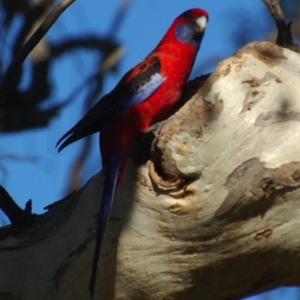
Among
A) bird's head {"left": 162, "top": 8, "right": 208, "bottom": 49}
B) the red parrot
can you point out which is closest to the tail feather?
the red parrot

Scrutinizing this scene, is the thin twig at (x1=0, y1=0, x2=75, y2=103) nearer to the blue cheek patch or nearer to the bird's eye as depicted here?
the blue cheek patch

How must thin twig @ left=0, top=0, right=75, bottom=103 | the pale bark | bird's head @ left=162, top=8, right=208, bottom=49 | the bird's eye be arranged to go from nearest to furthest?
the pale bark < thin twig @ left=0, top=0, right=75, bottom=103 < bird's head @ left=162, top=8, right=208, bottom=49 < the bird's eye

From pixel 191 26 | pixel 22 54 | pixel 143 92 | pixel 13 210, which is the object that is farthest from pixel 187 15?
pixel 13 210

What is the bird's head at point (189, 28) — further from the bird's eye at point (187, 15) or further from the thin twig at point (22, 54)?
the thin twig at point (22, 54)

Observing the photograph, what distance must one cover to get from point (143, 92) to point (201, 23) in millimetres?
579

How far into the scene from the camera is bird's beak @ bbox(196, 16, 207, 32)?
11.7 feet

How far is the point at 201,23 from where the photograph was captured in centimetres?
357

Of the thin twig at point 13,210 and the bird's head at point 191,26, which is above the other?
the bird's head at point 191,26

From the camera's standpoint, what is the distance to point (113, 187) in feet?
8.90

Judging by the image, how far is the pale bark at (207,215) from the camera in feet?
8.30

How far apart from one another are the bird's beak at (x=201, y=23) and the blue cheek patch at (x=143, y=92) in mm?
476

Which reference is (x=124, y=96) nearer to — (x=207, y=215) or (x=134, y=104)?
(x=134, y=104)

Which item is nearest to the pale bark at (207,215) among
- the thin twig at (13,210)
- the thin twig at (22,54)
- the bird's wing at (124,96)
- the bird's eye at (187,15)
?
the thin twig at (13,210)

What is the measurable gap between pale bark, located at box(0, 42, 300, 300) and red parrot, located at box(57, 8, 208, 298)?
10.6 inches
